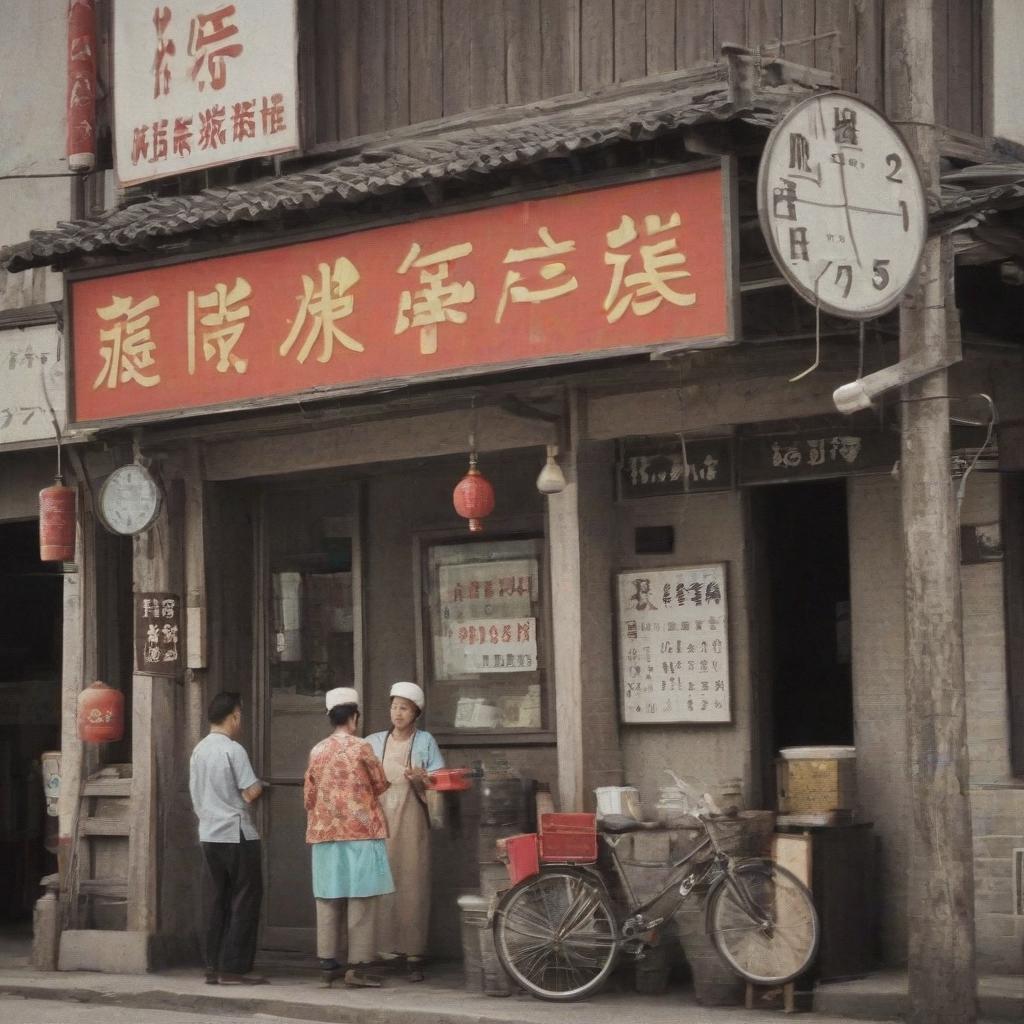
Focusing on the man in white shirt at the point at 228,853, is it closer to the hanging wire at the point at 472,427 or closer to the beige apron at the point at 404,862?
the beige apron at the point at 404,862

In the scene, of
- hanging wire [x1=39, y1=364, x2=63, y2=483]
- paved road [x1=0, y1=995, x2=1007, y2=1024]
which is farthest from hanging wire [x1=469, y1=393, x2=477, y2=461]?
paved road [x1=0, y1=995, x2=1007, y2=1024]

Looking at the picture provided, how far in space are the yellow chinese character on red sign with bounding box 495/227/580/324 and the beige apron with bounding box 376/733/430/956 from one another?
11.7 feet

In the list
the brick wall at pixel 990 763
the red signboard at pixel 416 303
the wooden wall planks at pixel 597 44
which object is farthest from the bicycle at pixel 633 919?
the wooden wall planks at pixel 597 44

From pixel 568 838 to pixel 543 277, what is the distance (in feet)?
11.4

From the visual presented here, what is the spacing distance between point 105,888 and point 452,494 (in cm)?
403

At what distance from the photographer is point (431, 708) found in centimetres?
1496

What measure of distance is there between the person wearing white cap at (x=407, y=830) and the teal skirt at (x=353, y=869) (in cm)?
61

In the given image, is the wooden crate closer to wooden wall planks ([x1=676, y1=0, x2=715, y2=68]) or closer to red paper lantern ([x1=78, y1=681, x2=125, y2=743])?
wooden wall planks ([x1=676, y1=0, x2=715, y2=68])

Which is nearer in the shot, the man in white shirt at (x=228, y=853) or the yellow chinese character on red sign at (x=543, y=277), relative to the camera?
the yellow chinese character on red sign at (x=543, y=277)

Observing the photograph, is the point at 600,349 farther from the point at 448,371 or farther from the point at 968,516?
the point at 968,516

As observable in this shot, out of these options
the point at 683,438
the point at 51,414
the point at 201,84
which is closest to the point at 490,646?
the point at 683,438

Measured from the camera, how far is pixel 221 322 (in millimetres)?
13531

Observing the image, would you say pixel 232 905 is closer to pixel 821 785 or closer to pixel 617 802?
pixel 617 802

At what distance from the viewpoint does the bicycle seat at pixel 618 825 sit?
12.5 metres
